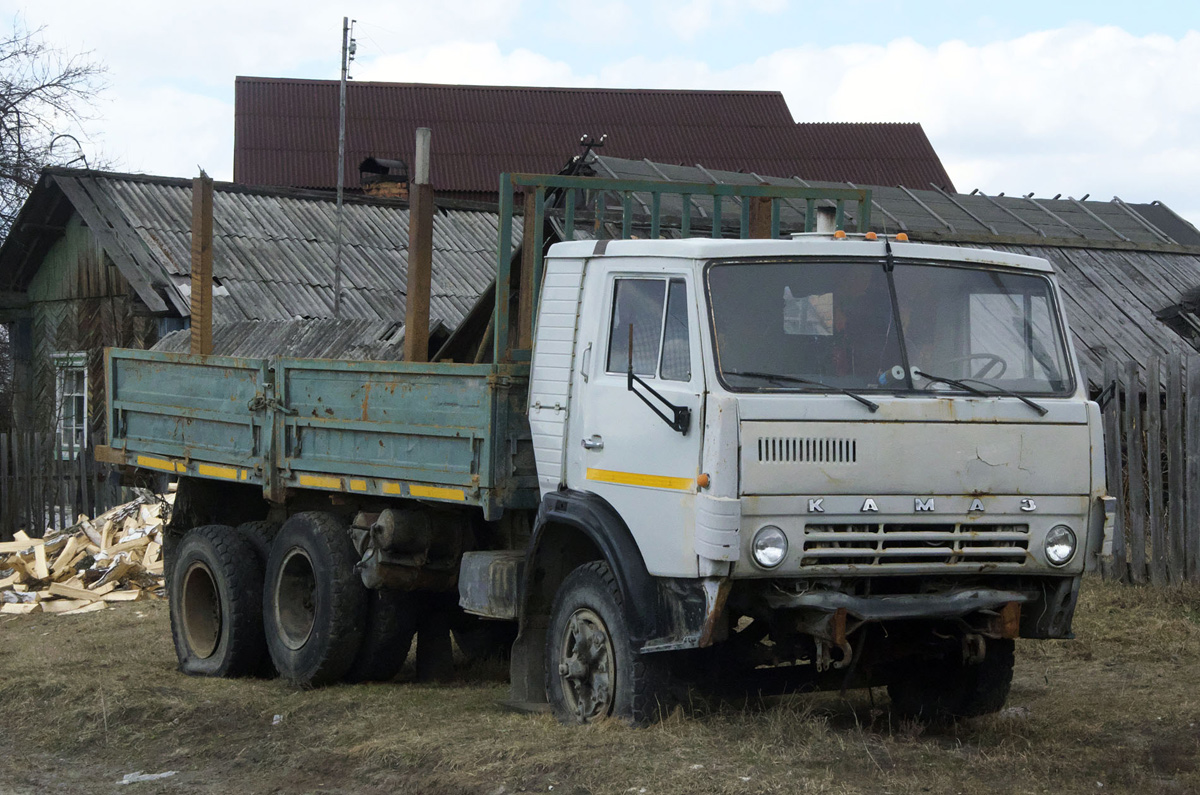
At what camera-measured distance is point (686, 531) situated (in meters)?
6.20

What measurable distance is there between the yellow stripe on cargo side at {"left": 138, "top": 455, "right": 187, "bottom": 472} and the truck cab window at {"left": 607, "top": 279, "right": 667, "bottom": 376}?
4459mm

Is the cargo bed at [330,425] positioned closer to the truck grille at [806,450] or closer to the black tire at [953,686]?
the truck grille at [806,450]

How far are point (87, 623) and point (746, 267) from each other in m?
8.21

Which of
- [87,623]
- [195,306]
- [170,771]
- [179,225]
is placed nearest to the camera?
[170,771]

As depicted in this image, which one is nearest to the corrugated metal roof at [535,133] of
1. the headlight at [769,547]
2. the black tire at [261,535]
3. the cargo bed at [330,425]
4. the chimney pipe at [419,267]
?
the cargo bed at [330,425]

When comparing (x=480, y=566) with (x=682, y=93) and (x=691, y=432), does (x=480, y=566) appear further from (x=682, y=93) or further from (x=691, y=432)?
(x=682, y=93)

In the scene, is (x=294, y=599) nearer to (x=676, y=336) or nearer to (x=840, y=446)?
(x=676, y=336)

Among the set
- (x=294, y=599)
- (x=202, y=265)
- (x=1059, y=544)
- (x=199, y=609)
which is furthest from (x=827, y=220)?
(x=199, y=609)

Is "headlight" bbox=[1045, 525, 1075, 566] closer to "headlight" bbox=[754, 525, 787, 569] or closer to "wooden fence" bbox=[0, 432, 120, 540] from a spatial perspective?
"headlight" bbox=[754, 525, 787, 569]

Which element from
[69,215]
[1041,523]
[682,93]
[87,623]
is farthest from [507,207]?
[682,93]

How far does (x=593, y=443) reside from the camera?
688 cm

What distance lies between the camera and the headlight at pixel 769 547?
6.04 metres

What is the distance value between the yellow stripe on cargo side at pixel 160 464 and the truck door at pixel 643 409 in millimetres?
4211

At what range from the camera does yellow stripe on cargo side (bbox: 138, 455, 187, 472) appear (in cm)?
1024
